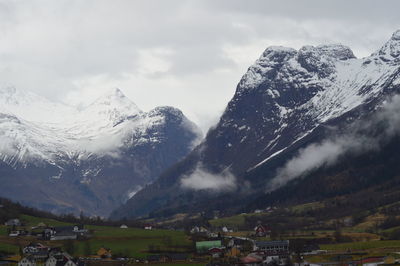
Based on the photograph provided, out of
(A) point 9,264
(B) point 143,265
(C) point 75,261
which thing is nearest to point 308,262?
(B) point 143,265

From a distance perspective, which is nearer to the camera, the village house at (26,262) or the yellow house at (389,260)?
the yellow house at (389,260)

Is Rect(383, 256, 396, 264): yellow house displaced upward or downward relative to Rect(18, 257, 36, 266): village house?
downward

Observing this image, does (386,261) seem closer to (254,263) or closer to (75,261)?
(254,263)

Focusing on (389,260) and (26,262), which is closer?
(389,260)

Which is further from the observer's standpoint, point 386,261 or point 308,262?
point 308,262

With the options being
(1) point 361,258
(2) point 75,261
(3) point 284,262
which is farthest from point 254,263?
(2) point 75,261

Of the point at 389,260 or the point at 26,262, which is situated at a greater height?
the point at 26,262

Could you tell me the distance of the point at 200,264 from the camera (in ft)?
656

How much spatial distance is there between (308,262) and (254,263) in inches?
462

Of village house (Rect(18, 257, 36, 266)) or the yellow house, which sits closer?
the yellow house

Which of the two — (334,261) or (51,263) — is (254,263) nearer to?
(334,261)

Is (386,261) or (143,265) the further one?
(143,265)

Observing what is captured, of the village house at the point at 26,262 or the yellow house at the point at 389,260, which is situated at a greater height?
the village house at the point at 26,262

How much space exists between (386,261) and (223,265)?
1317 inches
